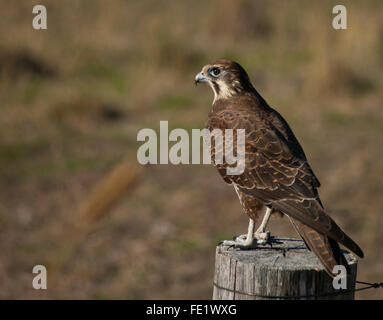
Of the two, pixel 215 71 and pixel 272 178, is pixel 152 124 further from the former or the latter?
pixel 272 178

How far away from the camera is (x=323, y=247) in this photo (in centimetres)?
366

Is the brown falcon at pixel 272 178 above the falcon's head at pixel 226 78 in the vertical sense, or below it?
below

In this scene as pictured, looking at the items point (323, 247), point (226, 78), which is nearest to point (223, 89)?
point (226, 78)

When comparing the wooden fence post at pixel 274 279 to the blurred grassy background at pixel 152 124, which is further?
the blurred grassy background at pixel 152 124

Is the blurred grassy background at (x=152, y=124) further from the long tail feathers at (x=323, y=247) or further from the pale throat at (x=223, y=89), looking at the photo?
the long tail feathers at (x=323, y=247)

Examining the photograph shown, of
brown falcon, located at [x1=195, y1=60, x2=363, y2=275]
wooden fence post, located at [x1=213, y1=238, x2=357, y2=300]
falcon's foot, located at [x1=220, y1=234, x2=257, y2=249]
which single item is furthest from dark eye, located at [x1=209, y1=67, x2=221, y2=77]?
wooden fence post, located at [x1=213, y1=238, x2=357, y2=300]

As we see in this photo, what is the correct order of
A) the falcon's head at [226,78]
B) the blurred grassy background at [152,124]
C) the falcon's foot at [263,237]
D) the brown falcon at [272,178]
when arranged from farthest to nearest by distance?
the blurred grassy background at [152,124] → the falcon's head at [226,78] → the falcon's foot at [263,237] → the brown falcon at [272,178]

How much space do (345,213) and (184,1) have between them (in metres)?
12.6

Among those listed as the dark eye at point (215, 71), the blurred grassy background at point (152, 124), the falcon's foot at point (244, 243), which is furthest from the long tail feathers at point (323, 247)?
the blurred grassy background at point (152, 124)

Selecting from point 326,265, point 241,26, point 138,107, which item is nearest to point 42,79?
point 138,107

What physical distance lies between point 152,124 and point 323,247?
324 inches

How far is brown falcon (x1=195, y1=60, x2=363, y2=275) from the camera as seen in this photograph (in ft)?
12.2

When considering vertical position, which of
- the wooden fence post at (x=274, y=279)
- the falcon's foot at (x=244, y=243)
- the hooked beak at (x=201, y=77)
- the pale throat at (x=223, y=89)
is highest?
the hooked beak at (x=201, y=77)

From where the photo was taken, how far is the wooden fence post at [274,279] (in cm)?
351
